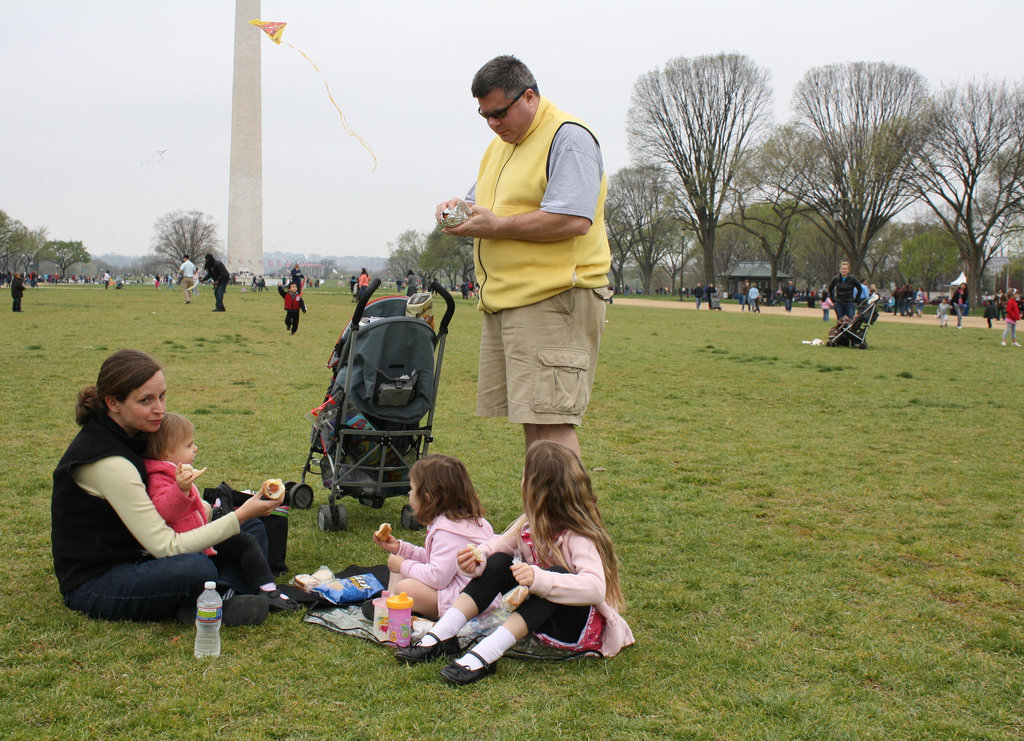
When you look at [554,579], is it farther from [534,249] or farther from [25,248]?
[25,248]

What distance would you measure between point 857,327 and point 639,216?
59.0 metres

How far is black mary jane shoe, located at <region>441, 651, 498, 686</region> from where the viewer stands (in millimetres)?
2752

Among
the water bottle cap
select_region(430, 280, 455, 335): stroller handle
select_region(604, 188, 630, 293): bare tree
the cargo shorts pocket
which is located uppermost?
select_region(604, 188, 630, 293): bare tree

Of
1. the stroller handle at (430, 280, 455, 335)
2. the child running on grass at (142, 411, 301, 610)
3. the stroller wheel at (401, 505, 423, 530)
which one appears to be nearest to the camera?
the child running on grass at (142, 411, 301, 610)

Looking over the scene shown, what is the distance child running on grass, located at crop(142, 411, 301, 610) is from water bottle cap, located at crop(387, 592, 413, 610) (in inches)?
21.0

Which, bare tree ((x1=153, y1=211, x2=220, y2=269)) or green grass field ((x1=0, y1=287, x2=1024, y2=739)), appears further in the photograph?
bare tree ((x1=153, y1=211, x2=220, y2=269))

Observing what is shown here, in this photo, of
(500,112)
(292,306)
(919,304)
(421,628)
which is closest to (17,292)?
(292,306)

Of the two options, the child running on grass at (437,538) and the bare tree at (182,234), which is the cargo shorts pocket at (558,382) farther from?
the bare tree at (182,234)

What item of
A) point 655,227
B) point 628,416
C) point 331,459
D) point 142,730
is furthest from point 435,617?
point 655,227

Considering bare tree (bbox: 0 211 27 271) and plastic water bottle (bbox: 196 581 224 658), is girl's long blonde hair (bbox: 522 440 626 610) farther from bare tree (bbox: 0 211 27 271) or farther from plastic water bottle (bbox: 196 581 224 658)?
bare tree (bbox: 0 211 27 271)

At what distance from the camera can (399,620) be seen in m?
3.08

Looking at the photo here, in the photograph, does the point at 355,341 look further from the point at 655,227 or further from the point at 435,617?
the point at 655,227

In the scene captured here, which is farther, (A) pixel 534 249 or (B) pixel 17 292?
Answer: (B) pixel 17 292

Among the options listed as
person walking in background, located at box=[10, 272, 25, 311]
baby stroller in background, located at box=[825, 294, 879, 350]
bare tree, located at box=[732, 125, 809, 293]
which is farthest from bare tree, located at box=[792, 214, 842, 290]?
person walking in background, located at box=[10, 272, 25, 311]
